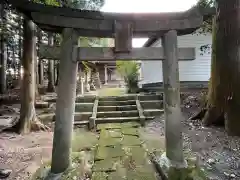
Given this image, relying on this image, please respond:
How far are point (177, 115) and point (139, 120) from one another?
413cm

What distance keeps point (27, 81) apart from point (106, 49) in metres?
4.49

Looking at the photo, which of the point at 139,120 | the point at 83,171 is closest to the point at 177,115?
the point at 83,171

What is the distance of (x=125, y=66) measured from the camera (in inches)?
559

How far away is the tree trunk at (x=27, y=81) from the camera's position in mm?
7242

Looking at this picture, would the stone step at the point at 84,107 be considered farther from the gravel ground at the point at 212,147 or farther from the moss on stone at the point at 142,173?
the moss on stone at the point at 142,173

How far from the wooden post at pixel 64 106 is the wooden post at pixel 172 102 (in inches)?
72.1

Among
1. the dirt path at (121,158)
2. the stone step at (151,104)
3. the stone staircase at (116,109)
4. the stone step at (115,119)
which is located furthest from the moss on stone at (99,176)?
the stone step at (151,104)

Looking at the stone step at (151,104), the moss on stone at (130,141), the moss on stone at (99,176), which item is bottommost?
the moss on stone at (99,176)

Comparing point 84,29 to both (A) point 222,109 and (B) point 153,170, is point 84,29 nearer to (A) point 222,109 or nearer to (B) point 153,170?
(B) point 153,170

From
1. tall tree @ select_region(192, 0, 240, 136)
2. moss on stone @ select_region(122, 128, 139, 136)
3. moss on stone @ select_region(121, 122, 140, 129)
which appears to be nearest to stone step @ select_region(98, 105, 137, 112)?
moss on stone @ select_region(121, 122, 140, 129)

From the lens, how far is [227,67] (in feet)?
20.3

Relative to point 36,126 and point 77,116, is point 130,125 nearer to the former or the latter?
point 77,116

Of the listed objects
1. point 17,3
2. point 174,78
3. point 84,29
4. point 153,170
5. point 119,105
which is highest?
point 17,3

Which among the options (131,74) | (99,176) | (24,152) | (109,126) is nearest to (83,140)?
(109,126)
